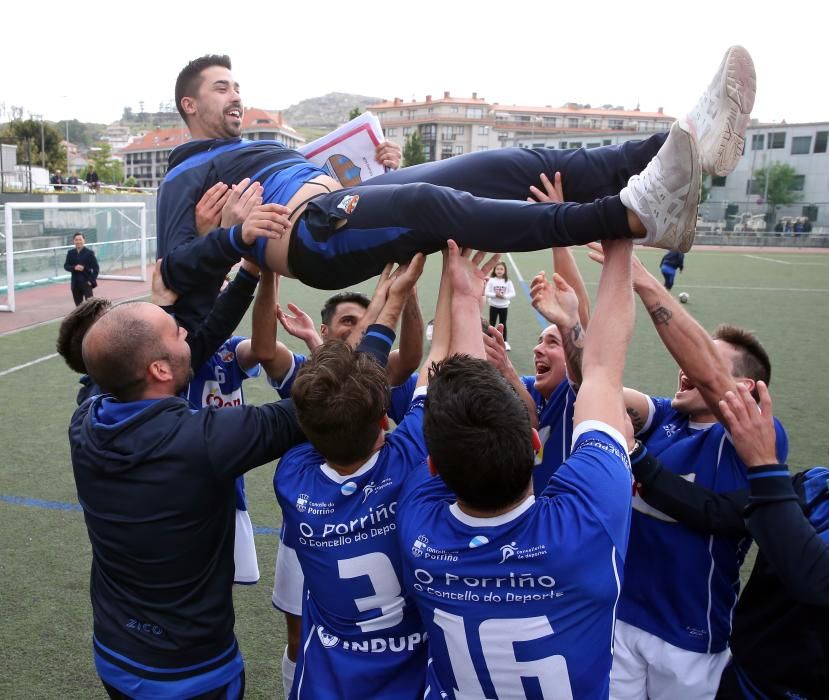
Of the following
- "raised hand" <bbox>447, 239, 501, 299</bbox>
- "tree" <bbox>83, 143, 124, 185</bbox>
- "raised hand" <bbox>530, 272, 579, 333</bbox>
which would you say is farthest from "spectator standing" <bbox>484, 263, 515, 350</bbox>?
"tree" <bbox>83, 143, 124, 185</bbox>

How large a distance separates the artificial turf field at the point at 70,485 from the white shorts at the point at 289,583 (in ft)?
1.62

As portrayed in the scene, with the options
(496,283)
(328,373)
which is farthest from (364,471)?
(496,283)

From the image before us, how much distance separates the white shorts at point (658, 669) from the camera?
113 inches

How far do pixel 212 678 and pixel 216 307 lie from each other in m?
1.62

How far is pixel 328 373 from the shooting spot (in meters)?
2.22

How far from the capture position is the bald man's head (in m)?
2.56

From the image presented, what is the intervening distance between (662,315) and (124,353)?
6.17ft

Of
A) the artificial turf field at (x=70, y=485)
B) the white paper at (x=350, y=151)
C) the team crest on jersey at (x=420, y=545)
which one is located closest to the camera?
the team crest on jersey at (x=420, y=545)

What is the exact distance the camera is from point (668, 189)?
2277 mm

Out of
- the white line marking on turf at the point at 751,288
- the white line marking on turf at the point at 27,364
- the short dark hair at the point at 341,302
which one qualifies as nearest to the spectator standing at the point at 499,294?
the white line marking on turf at the point at 27,364

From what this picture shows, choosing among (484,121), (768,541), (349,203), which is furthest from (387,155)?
(484,121)

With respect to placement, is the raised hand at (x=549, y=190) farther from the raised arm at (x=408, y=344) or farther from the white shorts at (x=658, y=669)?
the white shorts at (x=658, y=669)

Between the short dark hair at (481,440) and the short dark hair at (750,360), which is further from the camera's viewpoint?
the short dark hair at (750,360)

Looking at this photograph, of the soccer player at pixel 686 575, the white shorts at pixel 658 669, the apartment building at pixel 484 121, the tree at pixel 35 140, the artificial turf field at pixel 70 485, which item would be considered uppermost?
the apartment building at pixel 484 121
